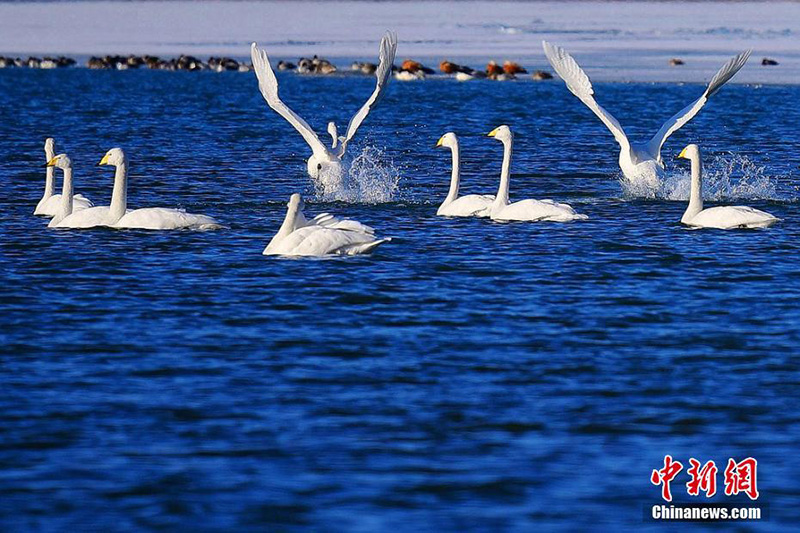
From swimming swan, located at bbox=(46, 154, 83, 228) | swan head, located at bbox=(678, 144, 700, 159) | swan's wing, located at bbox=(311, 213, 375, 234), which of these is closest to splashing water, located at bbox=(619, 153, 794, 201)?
swan head, located at bbox=(678, 144, 700, 159)

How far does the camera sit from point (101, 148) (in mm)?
40781

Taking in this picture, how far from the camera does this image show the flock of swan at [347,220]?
1995cm

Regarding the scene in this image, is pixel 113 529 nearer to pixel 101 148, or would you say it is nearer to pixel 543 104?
pixel 101 148

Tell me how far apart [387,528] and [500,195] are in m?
14.7

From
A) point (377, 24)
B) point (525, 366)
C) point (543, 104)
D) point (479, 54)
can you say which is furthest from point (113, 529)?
point (377, 24)

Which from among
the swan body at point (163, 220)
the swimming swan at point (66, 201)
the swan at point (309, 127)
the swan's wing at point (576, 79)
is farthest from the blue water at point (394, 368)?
the swan's wing at point (576, 79)

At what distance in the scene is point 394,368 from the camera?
14.0 m

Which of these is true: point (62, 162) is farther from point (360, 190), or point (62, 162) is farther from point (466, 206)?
point (466, 206)

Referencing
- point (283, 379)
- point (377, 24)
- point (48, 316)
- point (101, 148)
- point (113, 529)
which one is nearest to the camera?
point (113, 529)

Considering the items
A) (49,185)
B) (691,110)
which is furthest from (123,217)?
(691,110)

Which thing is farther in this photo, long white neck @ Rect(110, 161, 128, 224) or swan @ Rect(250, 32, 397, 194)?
swan @ Rect(250, 32, 397, 194)

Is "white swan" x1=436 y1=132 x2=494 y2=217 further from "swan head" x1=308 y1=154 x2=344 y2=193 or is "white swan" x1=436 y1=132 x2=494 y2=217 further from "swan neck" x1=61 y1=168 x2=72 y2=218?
"swan neck" x1=61 y1=168 x2=72 y2=218

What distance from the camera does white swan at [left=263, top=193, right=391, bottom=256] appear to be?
19672 mm

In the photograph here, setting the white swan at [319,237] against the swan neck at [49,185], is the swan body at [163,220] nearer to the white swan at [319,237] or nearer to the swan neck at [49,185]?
the white swan at [319,237]
